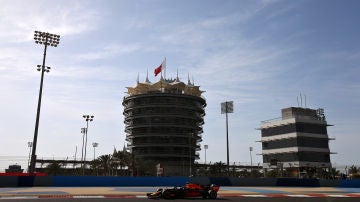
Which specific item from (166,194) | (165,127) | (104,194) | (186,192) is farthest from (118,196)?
(165,127)

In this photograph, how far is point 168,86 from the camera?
375ft

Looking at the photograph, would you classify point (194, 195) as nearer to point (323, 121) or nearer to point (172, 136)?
point (172, 136)

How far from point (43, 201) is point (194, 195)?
33.1 ft

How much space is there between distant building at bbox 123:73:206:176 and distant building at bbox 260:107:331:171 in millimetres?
23844

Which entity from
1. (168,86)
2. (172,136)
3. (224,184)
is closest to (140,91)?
(168,86)

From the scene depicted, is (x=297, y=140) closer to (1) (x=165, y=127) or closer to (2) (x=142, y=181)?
(1) (x=165, y=127)

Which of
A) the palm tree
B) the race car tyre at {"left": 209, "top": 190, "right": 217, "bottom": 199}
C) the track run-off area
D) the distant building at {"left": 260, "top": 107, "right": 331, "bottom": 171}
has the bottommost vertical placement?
the track run-off area

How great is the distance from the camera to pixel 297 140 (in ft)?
318

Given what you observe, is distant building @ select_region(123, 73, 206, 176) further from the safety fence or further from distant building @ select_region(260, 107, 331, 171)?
the safety fence

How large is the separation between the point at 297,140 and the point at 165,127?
40.0 m

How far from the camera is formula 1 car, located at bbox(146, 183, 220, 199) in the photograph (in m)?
23.1

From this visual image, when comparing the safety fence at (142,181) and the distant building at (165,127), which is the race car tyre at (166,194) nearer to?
the safety fence at (142,181)

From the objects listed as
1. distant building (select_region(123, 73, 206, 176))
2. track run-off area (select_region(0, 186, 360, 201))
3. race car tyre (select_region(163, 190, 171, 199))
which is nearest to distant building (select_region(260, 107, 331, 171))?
distant building (select_region(123, 73, 206, 176))

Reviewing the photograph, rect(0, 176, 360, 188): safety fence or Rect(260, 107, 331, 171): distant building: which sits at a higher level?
Rect(260, 107, 331, 171): distant building
